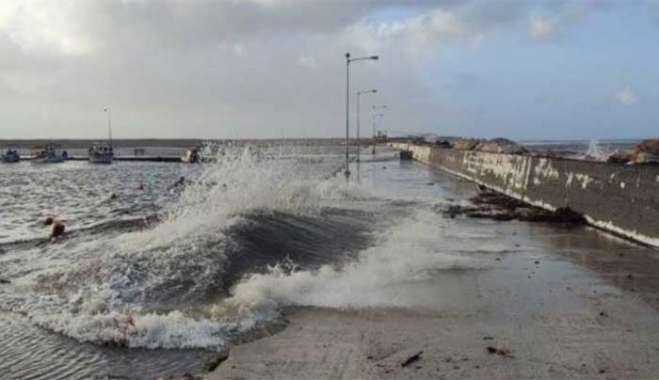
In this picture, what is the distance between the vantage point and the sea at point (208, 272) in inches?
296

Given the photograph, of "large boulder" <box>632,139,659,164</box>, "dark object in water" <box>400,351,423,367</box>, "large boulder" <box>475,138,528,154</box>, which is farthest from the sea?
"large boulder" <box>475,138,528,154</box>

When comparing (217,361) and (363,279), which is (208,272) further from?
(217,361)

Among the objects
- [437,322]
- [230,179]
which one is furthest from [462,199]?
[437,322]

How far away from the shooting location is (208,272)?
10.5 meters

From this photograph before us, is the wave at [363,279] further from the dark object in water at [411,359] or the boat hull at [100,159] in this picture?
the boat hull at [100,159]

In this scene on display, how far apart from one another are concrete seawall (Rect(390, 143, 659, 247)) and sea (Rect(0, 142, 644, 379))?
6.11ft

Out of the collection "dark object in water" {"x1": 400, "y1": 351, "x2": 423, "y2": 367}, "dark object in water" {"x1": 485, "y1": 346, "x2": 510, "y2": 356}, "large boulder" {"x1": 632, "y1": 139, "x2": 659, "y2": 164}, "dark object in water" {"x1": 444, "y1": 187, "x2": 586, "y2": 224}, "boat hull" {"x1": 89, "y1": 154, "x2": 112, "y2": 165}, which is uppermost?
"large boulder" {"x1": 632, "y1": 139, "x2": 659, "y2": 164}

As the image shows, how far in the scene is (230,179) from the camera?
1881 cm

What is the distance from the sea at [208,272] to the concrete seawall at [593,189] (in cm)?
186

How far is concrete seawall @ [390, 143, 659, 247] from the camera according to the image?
14.0m

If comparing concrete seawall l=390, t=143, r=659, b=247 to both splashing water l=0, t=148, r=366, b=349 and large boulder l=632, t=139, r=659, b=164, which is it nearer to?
large boulder l=632, t=139, r=659, b=164

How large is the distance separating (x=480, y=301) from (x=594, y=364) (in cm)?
265

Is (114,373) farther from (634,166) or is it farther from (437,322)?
(634,166)

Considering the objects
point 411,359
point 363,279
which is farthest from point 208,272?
point 411,359
